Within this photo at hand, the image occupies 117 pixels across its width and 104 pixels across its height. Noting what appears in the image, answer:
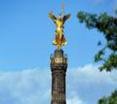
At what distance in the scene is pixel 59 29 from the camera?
58.4 meters

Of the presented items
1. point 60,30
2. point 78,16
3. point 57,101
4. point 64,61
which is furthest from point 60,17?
point 78,16

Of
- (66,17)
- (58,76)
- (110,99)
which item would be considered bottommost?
(110,99)

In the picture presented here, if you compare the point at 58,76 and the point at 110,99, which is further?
the point at 58,76

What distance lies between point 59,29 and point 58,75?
15.2ft

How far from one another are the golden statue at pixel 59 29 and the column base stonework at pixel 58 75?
5.04 ft

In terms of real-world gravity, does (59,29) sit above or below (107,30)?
above

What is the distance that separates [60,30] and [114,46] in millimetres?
35799

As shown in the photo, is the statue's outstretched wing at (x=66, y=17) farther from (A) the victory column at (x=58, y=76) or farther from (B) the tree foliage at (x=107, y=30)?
(B) the tree foliage at (x=107, y=30)

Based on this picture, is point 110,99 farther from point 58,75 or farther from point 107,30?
point 58,75

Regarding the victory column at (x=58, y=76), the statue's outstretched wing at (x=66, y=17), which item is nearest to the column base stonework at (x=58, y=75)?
the victory column at (x=58, y=76)

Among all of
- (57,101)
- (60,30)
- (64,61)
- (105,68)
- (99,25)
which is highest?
(60,30)

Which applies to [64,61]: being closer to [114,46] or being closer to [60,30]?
[60,30]

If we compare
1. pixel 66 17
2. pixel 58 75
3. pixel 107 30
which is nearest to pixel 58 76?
pixel 58 75

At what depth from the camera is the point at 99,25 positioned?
23.1 metres
